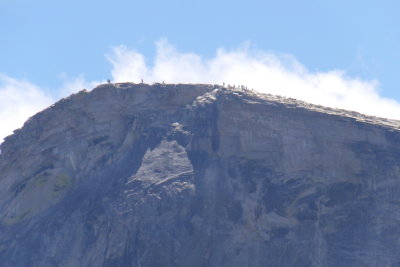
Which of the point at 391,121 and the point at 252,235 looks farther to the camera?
the point at 391,121

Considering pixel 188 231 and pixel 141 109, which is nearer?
pixel 188 231

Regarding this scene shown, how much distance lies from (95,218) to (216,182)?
822 centimetres

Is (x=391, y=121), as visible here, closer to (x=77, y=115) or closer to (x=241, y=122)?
(x=241, y=122)

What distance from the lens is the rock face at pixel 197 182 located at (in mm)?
66438

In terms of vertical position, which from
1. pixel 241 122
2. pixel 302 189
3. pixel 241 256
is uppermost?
pixel 241 122

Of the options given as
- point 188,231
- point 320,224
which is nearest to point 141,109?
point 188,231

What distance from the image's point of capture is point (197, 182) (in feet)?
223

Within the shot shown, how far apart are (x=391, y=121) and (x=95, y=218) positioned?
69.0 ft

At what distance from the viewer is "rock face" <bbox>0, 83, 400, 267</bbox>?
6644 cm

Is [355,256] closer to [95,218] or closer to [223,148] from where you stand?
[223,148]

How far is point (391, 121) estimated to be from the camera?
234 feet

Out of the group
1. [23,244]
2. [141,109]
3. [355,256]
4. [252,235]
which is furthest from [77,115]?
[355,256]

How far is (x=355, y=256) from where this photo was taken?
6669cm

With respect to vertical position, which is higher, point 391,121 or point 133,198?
point 391,121
